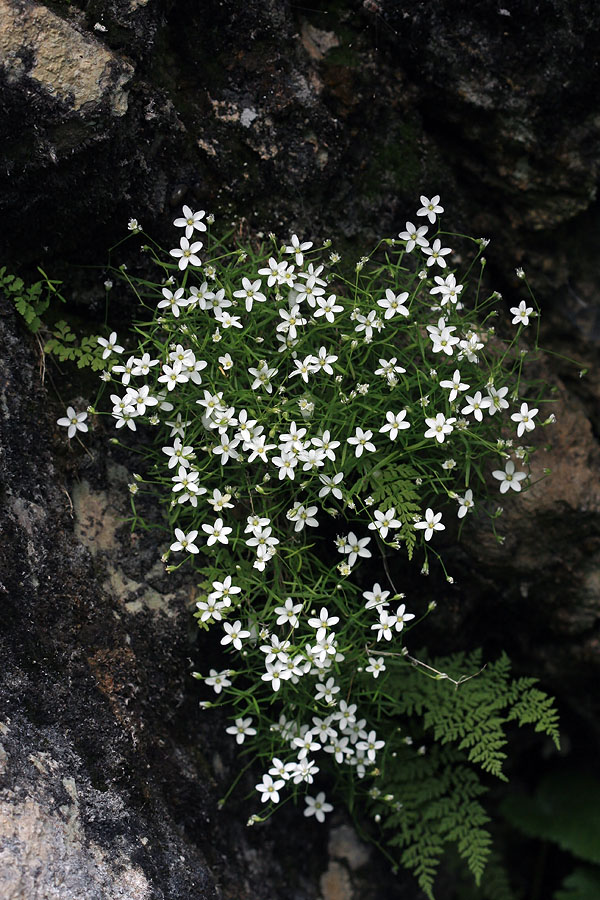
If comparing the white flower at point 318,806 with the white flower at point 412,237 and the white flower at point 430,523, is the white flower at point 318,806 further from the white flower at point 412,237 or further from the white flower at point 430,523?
the white flower at point 412,237

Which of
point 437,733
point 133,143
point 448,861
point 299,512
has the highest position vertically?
point 133,143

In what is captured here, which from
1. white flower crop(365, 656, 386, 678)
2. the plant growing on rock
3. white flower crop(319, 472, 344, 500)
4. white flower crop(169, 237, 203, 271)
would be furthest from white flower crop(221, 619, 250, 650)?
white flower crop(169, 237, 203, 271)

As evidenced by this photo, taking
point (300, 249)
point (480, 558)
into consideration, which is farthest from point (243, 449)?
point (480, 558)

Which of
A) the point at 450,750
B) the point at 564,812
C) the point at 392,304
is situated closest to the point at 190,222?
the point at 392,304

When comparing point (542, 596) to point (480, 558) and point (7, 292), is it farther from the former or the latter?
point (7, 292)

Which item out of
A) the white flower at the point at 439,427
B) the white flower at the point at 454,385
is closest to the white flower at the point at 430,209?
the white flower at the point at 454,385

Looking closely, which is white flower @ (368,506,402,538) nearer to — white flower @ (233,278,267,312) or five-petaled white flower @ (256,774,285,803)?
white flower @ (233,278,267,312)
